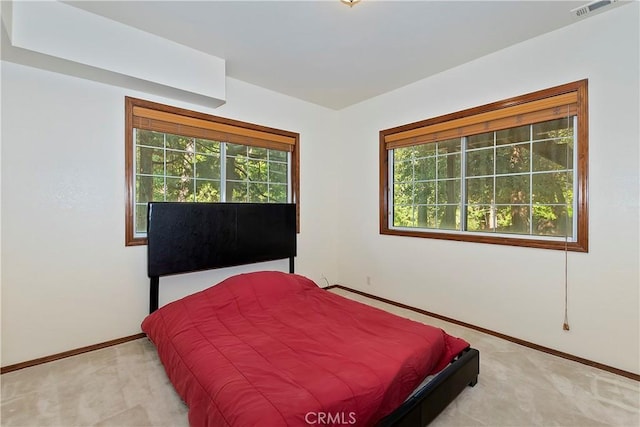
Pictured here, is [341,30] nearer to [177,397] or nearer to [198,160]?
[198,160]

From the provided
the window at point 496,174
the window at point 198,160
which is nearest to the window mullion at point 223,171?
the window at point 198,160

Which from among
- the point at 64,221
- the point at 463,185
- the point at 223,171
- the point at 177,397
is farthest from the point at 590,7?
the point at 64,221

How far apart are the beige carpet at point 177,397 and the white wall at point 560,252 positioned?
329 mm

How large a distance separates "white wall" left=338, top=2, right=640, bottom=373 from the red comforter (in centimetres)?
109

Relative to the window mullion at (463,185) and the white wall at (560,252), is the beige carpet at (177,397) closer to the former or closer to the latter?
the white wall at (560,252)

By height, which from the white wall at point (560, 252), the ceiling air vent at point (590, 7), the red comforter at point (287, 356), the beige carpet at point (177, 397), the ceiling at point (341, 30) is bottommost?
the beige carpet at point (177, 397)

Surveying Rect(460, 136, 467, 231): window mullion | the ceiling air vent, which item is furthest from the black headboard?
the ceiling air vent

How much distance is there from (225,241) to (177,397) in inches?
58.2

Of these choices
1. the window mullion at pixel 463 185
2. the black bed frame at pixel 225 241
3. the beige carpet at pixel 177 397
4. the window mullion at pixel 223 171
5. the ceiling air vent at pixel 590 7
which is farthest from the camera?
the window mullion at pixel 223 171

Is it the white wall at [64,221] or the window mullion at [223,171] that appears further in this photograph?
the window mullion at [223,171]

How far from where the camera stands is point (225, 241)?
10.2 feet

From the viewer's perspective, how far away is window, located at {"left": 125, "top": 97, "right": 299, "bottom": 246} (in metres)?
2.88

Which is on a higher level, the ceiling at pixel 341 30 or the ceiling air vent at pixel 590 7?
the ceiling at pixel 341 30

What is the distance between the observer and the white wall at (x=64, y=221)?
2291 mm
